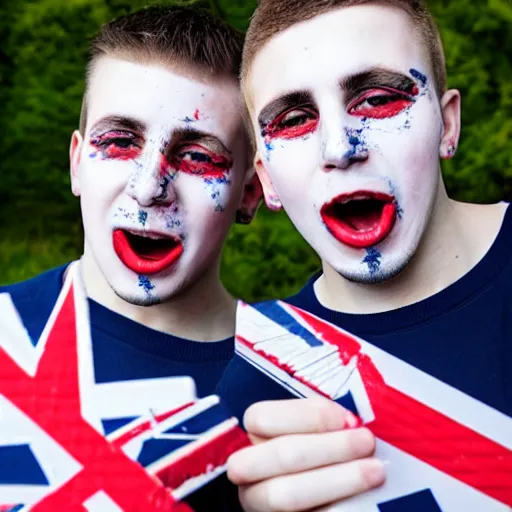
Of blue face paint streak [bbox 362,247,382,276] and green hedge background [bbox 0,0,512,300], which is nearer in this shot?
blue face paint streak [bbox 362,247,382,276]

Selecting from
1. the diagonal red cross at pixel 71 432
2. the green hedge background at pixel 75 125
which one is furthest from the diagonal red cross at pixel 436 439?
the green hedge background at pixel 75 125

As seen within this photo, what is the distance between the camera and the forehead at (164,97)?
1.62 m

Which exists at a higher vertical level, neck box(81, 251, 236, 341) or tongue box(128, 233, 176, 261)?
tongue box(128, 233, 176, 261)

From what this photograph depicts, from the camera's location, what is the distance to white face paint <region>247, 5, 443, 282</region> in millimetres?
1335

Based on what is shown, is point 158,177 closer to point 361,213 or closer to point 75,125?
point 361,213

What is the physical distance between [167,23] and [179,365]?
73cm

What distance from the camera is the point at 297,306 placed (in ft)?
4.94

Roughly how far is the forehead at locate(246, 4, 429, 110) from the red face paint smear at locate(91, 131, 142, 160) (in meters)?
0.34

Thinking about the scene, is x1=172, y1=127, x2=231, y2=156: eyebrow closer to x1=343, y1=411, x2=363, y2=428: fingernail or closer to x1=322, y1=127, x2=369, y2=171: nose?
x1=322, y1=127, x2=369, y2=171: nose

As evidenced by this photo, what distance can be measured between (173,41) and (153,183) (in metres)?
0.33

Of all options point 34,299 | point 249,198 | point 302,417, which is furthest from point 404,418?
point 34,299

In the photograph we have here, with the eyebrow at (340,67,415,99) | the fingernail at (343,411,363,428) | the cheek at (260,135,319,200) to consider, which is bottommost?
the fingernail at (343,411,363,428)

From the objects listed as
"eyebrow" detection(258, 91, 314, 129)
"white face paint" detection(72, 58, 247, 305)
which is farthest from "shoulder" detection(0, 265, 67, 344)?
"eyebrow" detection(258, 91, 314, 129)

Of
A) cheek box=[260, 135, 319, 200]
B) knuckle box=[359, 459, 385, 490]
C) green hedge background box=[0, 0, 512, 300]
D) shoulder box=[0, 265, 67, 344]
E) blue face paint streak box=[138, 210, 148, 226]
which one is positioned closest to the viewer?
knuckle box=[359, 459, 385, 490]
